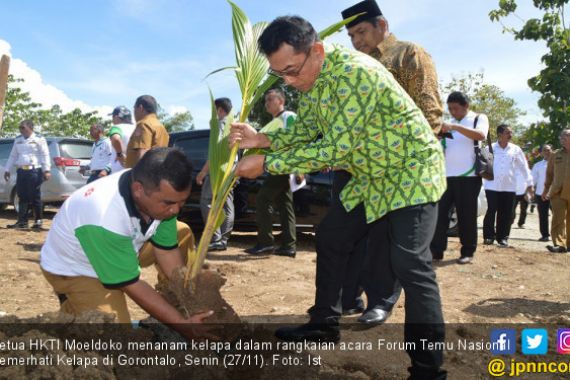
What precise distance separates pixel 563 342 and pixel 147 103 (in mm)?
4155

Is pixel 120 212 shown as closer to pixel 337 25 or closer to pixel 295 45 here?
pixel 295 45

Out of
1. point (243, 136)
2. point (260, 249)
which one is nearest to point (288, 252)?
point (260, 249)

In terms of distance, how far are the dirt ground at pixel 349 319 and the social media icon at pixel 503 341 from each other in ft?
0.99

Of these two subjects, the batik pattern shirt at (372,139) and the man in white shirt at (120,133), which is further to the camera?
the man in white shirt at (120,133)

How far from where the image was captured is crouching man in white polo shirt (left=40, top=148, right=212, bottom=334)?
7.17ft

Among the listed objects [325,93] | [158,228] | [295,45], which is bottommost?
[158,228]

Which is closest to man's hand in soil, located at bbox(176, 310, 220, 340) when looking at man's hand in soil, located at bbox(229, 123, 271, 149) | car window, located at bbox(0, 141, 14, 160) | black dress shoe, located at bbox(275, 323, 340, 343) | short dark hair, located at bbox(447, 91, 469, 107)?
black dress shoe, located at bbox(275, 323, 340, 343)

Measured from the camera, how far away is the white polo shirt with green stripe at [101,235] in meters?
2.19

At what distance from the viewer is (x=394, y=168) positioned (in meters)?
2.41

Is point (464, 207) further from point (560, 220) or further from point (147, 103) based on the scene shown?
point (147, 103)

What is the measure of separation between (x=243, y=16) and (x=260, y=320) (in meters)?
1.91

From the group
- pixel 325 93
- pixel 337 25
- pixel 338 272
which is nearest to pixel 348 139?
pixel 325 93

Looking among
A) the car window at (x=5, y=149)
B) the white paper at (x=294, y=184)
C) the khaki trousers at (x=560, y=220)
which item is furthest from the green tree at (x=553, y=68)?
the car window at (x=5, y=149)

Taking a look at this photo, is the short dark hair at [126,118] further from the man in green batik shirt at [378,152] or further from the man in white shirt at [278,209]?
the man in green batik shirt at [378,152]
